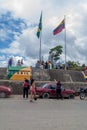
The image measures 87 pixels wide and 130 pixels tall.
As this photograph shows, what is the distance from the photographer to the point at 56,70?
129 feet

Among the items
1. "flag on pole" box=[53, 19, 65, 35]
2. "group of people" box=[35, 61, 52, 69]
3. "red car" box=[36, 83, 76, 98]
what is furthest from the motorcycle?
"flag on pole" box=[53, 19, 65, 35]

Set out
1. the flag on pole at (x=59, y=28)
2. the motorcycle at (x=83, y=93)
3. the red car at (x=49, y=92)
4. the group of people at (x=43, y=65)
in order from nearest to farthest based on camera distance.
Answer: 1. the red car at (x=49, y=92)
2. the motorcycle at (x=83, y=93)
3. the group of people at (x=43, y=65)
4. the flag on pole at (x=59, y=28)

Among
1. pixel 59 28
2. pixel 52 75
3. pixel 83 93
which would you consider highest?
pixel 59 28

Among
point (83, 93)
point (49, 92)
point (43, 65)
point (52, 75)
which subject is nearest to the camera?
point (49, 92)

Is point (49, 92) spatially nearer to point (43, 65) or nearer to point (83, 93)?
point (83, 93)

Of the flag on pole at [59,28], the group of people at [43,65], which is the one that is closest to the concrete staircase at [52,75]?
the group of people at [43,65]

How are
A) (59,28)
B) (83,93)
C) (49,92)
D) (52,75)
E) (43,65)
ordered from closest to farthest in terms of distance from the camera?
(49,92)
(83,93)
(52,75)
(43,65)
(59,28)

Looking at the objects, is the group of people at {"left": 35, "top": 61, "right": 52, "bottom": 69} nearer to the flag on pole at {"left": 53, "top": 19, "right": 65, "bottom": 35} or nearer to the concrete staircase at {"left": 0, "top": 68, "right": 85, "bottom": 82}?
the concrete staircase at {"left": 0, "top": 68, "right": 85, "bottom": 82}

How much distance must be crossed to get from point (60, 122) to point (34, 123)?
1.05 metres

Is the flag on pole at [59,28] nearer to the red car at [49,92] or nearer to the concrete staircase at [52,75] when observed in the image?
the concrete staircase at [52,75]

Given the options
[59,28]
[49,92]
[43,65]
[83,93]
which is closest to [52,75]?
[43,65]

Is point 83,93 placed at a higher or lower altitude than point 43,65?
lower

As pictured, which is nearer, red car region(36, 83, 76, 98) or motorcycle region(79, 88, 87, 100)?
red car region(36, 83, 76, 98)

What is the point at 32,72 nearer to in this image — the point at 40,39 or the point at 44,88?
the point at 40,39
